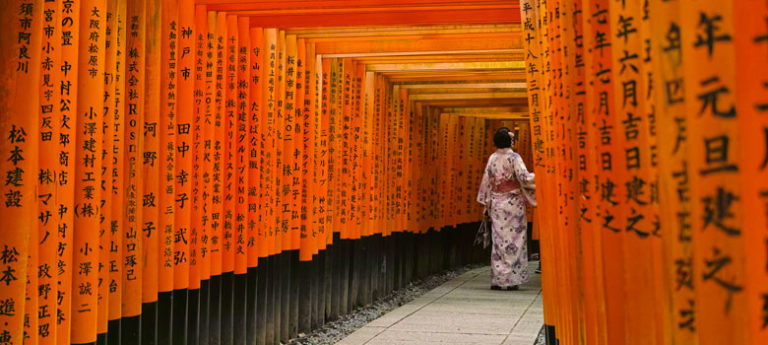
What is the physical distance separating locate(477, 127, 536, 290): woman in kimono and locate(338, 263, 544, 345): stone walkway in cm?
30

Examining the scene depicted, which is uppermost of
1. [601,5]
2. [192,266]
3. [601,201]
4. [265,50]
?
[265,50]

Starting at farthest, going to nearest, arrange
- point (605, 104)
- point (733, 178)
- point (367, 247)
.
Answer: point (367, 247), point (605, 104), point (733, 178)

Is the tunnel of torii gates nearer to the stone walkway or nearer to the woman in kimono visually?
the stone walkway

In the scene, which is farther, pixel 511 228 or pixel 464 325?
pixel 511 228

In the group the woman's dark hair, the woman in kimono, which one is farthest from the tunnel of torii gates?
the woman in kimono

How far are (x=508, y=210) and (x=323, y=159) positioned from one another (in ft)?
11.6

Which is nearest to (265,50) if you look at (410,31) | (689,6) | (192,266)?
(410,31)

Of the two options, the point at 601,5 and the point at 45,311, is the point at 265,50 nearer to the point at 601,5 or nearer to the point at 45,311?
the point at 45,311

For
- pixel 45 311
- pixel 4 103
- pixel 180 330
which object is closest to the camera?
pixel 4 103

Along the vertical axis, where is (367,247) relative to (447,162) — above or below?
below

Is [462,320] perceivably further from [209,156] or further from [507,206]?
[209,156]

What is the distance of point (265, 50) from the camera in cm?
702

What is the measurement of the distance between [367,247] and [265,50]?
3862mm

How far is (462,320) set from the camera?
29.6 feet
